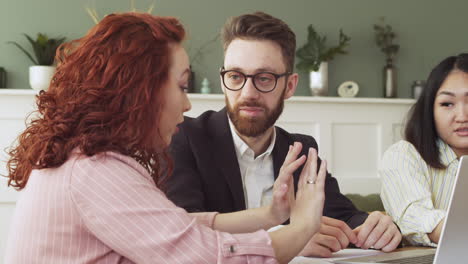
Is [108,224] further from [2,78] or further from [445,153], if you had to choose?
[2,78]

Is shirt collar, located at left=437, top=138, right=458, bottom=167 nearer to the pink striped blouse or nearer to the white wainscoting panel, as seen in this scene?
the pink striped blouse

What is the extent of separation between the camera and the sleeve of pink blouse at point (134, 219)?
95cm

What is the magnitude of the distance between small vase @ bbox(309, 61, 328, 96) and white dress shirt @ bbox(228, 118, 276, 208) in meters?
2.45

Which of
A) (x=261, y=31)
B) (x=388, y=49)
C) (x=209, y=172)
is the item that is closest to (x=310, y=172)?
(x=209, y=172)

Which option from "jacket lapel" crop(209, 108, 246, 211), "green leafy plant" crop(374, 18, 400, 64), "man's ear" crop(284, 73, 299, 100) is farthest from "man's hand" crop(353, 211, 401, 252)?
"green leafy plant" crop(374, 18, 400, 64)

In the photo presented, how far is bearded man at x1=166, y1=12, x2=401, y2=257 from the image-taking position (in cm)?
192

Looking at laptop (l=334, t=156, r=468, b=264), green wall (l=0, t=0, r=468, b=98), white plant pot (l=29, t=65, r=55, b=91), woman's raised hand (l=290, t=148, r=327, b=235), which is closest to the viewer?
laptop (l=334, t=156, r=468, b=264)

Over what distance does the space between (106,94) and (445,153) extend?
57.2 inches

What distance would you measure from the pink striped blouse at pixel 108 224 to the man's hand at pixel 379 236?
633 mm

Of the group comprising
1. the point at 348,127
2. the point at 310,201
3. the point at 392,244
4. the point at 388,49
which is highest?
the point at 388,49

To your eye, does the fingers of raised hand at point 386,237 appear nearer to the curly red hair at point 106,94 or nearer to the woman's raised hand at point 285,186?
the woman's raised hand at point 285,186

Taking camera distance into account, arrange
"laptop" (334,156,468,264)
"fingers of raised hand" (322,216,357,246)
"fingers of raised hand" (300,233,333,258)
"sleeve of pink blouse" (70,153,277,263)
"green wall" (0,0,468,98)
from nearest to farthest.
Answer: "sleeve of pink blouse" (70,153,277,263) → "laptop" (334,156,468,264) → "fingers of raised hand" (300,233,333,258) → "fingers of raised hand" (322,216,357,246) → "green wall" (0,0,468,98)

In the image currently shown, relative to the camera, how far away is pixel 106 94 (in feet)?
3.43

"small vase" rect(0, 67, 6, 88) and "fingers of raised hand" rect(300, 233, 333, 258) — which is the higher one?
"small vase" rect(0, 67, 6, 88)
